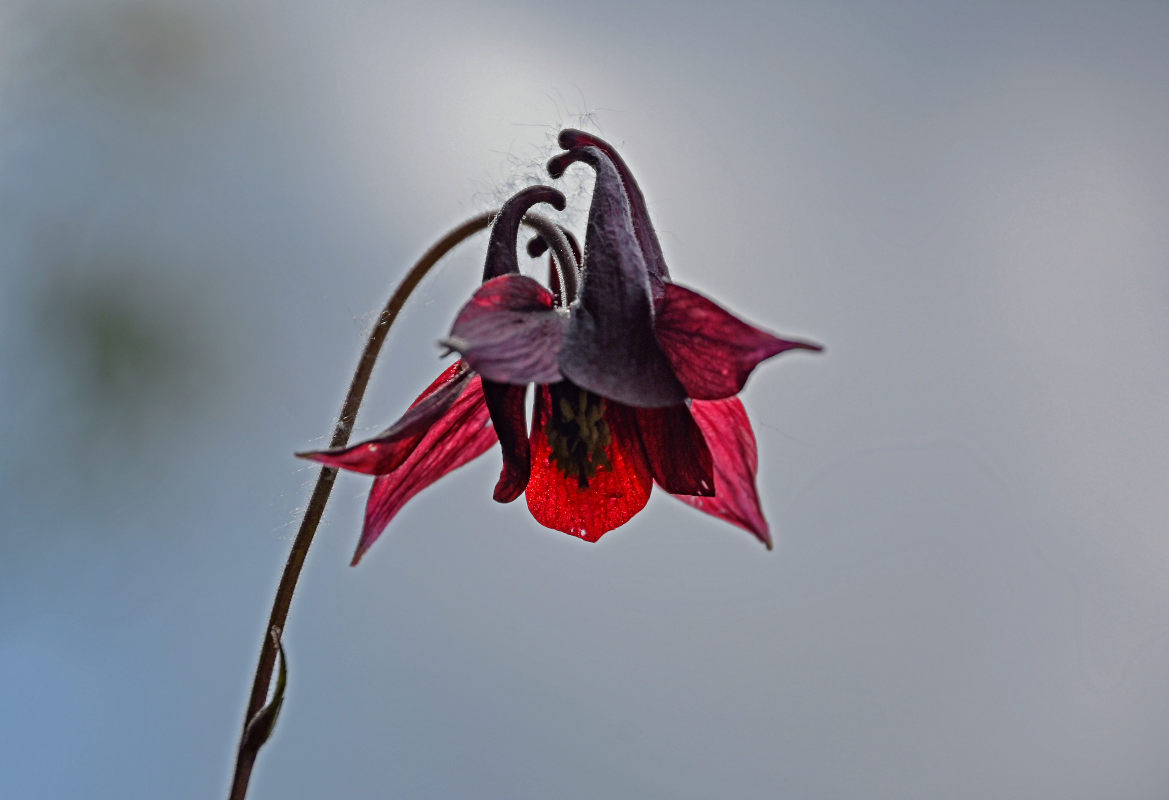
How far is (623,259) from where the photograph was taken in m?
0.60

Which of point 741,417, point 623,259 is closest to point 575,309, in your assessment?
point 623,259

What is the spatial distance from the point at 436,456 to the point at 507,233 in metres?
0.18

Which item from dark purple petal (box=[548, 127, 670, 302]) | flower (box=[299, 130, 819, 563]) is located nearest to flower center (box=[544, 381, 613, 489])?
flower (box=[299, 130, 819, 563])

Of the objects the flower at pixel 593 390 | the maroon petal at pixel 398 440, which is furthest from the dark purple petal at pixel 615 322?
the maroon petal at pixel 398 440

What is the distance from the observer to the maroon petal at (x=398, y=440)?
0.58m

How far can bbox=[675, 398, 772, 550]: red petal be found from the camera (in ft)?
2.25

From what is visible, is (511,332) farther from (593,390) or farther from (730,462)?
(730,462)

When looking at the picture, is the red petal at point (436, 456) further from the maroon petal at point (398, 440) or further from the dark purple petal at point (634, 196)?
the dark purple petal at point (634, 196)

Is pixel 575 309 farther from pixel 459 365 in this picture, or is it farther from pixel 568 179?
pixel 568 179

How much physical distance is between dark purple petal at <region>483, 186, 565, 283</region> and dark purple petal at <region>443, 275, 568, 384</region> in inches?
1.6

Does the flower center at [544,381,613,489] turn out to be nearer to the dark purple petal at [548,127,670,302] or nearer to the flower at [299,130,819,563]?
the flower at [299,130,819,563]

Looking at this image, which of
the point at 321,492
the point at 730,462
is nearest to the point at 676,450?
the point at 730,462

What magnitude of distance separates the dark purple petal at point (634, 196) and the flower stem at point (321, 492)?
5 cm

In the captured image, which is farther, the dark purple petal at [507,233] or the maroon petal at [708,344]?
the dark purple petal at [507,233]
